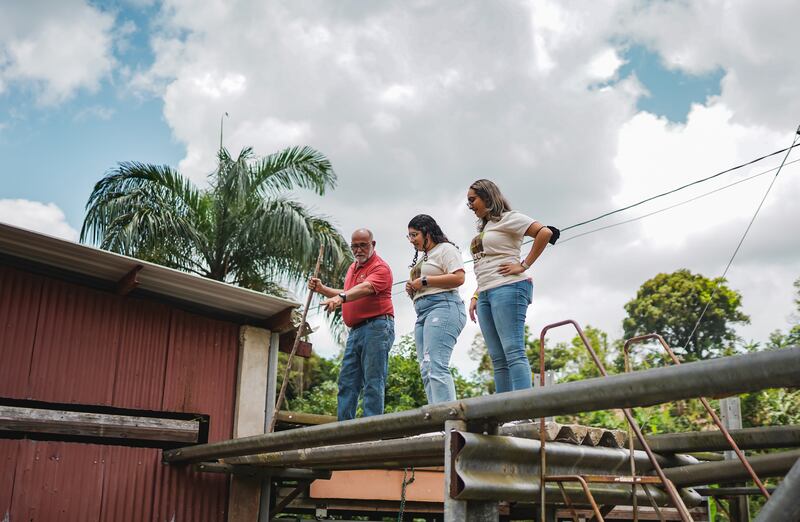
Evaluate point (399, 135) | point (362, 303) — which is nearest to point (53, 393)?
point (362, 303)

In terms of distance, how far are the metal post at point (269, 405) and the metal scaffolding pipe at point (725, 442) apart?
133 inches

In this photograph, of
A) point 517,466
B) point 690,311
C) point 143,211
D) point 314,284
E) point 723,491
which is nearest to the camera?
point 517,466

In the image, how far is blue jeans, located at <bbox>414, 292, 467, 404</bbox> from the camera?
14.8 ft

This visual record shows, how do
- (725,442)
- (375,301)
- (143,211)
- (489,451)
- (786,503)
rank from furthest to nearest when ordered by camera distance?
1. (143,211)
2. (375,301)
3. (725,442)
4. (489,451)
5. (786,503)

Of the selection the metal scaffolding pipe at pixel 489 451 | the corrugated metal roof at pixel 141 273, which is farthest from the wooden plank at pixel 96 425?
the metal scaffolding pipe at pixel 489 451

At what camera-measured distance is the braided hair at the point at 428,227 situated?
507cm

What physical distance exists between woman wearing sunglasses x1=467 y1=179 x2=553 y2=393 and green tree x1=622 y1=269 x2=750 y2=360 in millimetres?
29092

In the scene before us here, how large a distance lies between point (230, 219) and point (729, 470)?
35.7 ft

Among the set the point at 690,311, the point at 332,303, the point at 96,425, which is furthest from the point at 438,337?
the point at 690,311

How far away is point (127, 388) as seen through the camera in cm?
600

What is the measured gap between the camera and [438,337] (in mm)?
4641

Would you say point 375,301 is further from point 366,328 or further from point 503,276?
point 503,276

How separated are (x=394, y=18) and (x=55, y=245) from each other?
10411 millimetres

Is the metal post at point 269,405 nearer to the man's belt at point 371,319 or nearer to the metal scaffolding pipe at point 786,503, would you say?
the man's belt at point 371,319
